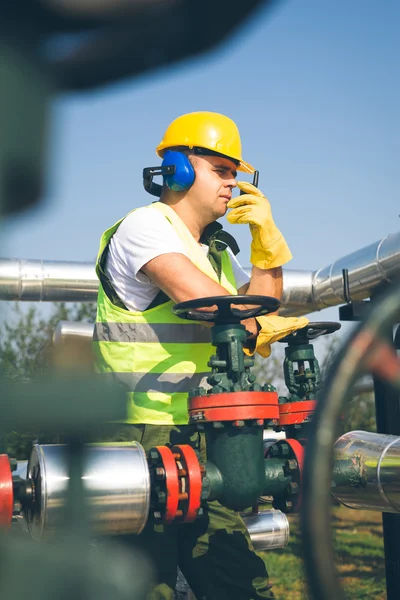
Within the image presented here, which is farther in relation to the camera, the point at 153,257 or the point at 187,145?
the point at 187,145

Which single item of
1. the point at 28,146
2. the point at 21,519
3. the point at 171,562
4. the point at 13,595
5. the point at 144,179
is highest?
the point at 144,179

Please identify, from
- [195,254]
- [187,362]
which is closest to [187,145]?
[195,254]

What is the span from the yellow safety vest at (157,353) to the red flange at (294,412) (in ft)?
0.79

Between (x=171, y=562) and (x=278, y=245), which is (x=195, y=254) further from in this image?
(x=171, y=562)

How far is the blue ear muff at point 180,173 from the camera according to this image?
91.3 inches

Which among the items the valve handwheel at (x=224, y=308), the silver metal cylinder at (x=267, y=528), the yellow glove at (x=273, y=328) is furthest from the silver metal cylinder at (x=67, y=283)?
the valve handwheel at (x=224, y=308)

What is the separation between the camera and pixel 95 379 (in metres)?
0.39

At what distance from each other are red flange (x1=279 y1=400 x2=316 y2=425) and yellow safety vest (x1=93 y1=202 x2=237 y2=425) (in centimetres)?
24

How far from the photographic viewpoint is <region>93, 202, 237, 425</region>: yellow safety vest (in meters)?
2.07

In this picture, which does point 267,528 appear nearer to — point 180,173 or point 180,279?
point 180,279

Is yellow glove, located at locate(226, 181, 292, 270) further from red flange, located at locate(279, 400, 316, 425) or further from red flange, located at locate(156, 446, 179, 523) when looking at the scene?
red flange, located at locate(156, 446, 179, 523)

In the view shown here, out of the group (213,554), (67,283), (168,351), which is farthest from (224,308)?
(67,283)

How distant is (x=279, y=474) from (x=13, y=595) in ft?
5.25

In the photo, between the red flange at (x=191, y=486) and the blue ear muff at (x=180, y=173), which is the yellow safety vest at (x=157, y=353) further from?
the red flange at (x=191, y=486)
